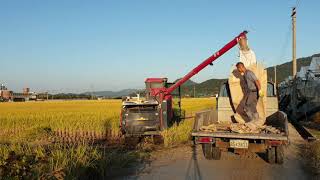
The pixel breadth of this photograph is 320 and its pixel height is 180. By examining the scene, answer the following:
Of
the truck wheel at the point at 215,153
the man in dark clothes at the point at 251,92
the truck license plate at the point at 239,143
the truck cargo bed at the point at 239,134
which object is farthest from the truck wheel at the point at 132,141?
the truck license plate at the point at 239,143

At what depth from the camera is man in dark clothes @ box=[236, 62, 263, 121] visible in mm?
10820

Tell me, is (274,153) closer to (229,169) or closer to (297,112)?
(229,169)

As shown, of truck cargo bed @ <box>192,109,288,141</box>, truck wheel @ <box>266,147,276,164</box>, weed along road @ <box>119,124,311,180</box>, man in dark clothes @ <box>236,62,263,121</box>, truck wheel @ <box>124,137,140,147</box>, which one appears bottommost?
weed along road @ <box>119,124,311,180</box>

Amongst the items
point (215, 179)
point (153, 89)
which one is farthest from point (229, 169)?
point (153, 89)

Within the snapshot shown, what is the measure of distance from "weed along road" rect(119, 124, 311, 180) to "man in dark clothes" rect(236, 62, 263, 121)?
1.22 m

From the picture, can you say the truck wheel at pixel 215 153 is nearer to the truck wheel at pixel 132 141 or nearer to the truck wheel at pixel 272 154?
Result: the truck wheel at pixel 272 154

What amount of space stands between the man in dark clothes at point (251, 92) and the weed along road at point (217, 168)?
1218mm

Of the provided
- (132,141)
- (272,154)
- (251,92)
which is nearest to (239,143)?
(272,154)

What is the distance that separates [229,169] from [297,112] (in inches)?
803

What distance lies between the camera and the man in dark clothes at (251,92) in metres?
10.8

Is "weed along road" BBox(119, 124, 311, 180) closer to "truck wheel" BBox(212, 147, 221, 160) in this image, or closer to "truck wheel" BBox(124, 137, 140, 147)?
"truck wheel" BBox(212, 147, 221, 160)

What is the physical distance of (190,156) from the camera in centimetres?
1119

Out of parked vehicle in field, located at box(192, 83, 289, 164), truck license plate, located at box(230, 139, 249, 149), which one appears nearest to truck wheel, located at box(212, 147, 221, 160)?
parked vehicle in field, located at box(192, 83, 289, 164)

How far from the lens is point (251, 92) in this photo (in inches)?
430
